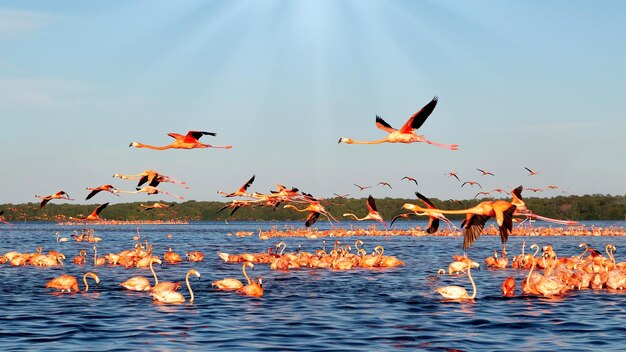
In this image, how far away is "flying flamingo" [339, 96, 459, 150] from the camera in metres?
20.5

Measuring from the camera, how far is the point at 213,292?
92.5 feet

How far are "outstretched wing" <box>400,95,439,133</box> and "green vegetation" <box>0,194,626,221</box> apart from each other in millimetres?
107081

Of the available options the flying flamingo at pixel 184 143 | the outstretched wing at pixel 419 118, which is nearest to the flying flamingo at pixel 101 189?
the flying flamingo at pixel 184 143

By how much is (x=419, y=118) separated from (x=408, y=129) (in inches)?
33.3

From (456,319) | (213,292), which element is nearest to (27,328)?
(213,292)

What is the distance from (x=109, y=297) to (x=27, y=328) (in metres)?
5.84

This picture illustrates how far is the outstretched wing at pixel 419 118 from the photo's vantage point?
20344 mm

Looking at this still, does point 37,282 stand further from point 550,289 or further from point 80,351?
point 550,289

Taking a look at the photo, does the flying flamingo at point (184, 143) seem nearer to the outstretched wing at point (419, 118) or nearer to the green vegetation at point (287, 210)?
the outstretched wing at point (419, 118)

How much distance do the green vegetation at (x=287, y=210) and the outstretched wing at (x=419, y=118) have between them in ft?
351

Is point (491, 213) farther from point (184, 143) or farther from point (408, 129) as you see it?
point (184, 143)

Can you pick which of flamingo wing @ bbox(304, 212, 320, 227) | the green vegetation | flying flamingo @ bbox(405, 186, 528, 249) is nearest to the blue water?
flying flamingo @ bbox(405, 186, 528, 249)

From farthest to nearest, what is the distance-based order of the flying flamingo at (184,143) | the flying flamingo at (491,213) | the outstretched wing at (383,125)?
the flying flamingo at (184,143)
the outstretched wing at (383,125)
the flying flamingo at (491,213)

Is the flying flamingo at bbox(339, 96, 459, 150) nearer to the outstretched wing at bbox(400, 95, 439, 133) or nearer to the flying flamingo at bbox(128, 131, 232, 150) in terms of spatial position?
the outstretched wing at bbox(400, 95, 439, 133)
